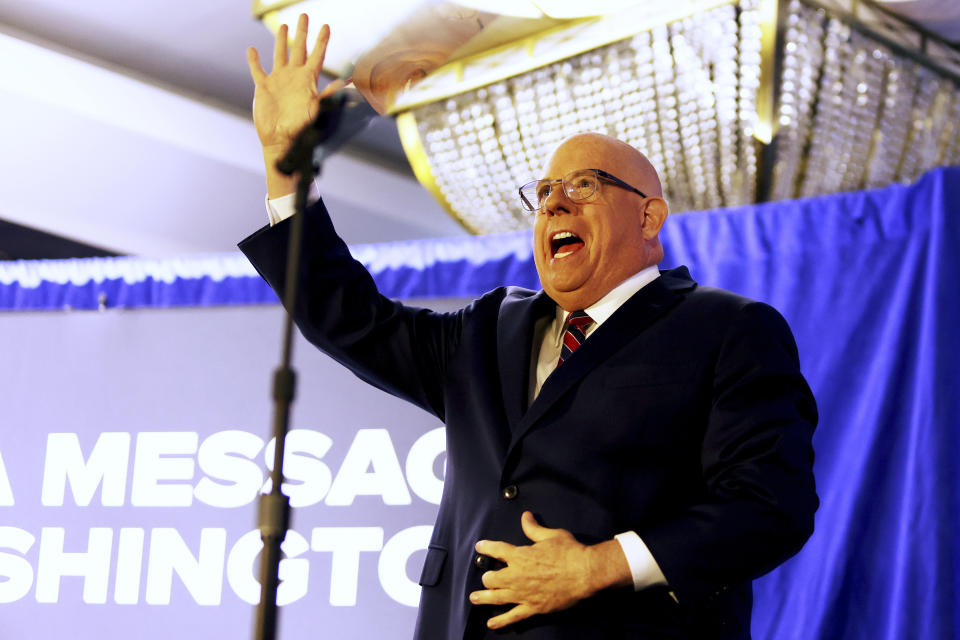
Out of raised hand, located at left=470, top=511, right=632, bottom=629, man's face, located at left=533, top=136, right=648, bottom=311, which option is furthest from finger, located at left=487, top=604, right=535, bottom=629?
man's face, located at left=533, top=136, right=648, bottom=311

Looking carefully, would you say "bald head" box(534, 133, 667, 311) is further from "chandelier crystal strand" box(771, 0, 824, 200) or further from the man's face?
"chandelier crystal strand" box(771, 0, 824, 200)

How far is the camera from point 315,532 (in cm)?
262

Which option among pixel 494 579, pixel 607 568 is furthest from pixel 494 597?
pixel 607 568

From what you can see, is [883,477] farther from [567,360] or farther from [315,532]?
[315,532]

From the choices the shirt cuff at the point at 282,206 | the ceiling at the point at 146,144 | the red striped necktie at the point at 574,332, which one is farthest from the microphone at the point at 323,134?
the ceiling at the point at 146,144

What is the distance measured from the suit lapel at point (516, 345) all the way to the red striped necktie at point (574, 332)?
0.17ft

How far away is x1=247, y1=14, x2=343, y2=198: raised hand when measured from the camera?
1.49m

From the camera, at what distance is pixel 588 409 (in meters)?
1.39

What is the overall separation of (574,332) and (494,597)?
0.44 m

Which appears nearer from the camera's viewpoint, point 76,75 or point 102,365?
point 102,365

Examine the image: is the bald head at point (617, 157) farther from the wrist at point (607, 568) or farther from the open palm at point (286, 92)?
the wrist at point (607, 568)

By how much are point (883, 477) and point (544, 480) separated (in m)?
1.23

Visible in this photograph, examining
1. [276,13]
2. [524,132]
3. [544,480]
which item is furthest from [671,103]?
[544,480]

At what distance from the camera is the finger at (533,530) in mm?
1276
